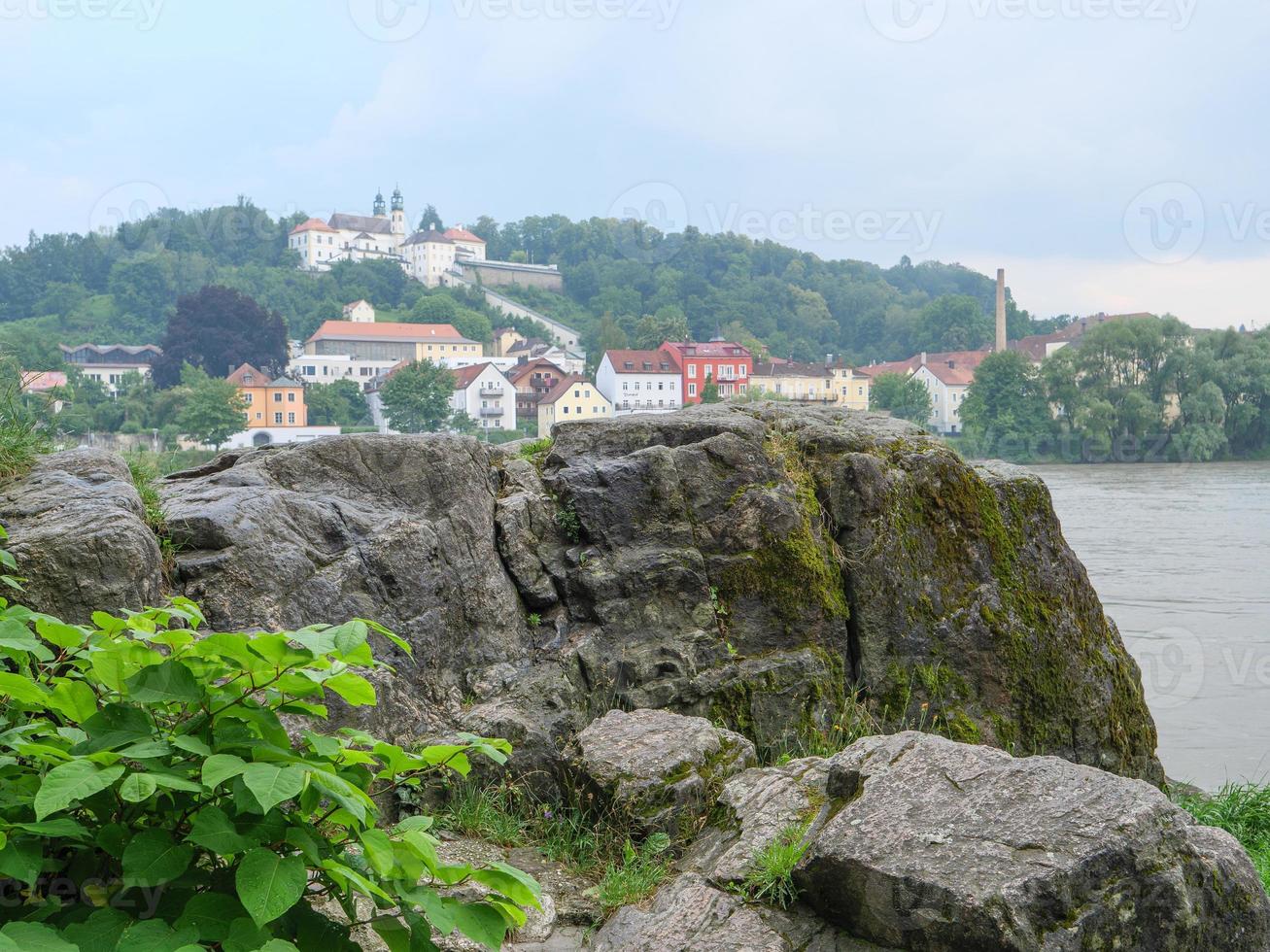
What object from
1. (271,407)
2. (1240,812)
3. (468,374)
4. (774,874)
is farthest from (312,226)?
(774,874)

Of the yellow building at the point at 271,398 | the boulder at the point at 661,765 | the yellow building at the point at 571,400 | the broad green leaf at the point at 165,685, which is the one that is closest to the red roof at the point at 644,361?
the yellow building at the point at 571,400

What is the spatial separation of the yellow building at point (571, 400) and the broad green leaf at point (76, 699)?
47.3m

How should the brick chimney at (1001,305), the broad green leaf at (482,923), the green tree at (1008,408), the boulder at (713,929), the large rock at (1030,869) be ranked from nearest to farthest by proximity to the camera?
the broad green leaf at (482,923) → the large rock at (1030,869) → the boulder at (713,929) → the green tree at (1008,408) → the brick chimney at (1001,305)

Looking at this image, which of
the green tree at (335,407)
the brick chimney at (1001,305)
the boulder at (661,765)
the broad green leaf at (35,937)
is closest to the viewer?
the broad green leaf at (35,937)

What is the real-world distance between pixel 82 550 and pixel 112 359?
73964 millimetres

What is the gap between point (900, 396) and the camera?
231 ft

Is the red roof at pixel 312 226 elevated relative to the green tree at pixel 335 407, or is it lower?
elevated

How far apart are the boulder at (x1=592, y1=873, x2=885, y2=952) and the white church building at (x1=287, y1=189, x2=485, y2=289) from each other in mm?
143603

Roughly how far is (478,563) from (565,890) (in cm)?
206

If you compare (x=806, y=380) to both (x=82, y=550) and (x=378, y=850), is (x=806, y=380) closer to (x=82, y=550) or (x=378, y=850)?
(x=82, y=550)

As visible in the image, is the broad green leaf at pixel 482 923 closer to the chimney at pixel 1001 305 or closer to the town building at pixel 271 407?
the town building at pixel 271 407

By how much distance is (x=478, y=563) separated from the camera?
19.9 feet

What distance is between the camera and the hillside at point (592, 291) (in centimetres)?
7662

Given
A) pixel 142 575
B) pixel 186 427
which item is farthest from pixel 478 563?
pixel 186 427
